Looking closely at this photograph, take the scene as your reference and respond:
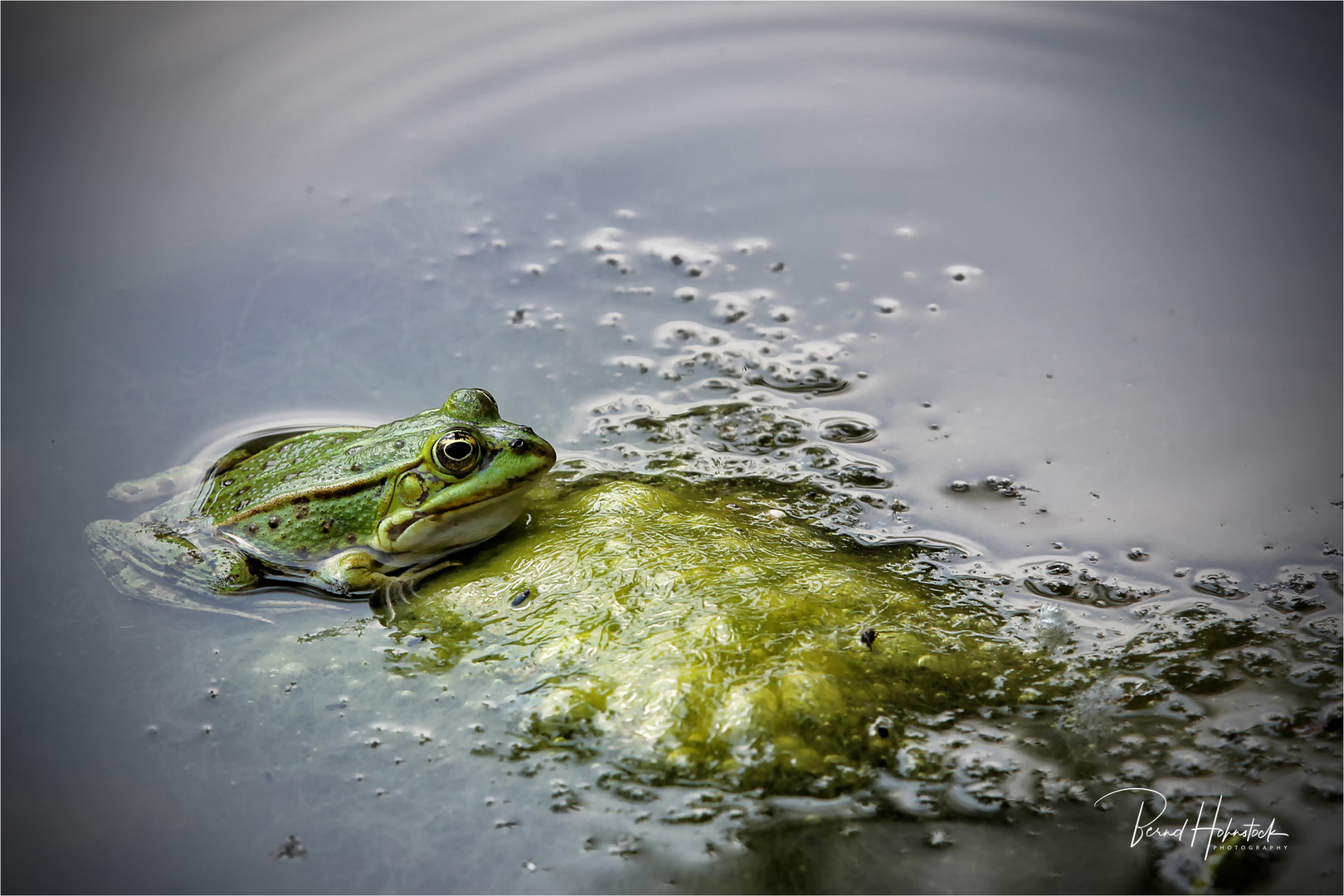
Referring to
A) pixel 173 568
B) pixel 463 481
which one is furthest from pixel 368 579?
pixel 173 568

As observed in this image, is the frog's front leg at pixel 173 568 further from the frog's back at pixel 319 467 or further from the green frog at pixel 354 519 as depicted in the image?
the frog's back at pixel 319 467

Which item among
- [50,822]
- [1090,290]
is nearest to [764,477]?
[1090,290]

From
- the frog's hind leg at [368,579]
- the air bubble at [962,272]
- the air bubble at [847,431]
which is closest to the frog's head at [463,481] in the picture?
the frog's hind leg at [368,579]

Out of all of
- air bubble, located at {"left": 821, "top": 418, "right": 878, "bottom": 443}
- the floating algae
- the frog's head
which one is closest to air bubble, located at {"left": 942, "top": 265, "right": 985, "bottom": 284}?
air bubble, located at {"left": 821, "top": 418, "right": 878, "bottom": 443}

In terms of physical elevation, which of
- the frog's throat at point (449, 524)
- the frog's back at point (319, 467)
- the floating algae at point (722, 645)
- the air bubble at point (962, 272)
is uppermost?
the air bubble at point (962, 272)

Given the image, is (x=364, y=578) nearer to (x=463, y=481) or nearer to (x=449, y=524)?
(x=449, y=524)

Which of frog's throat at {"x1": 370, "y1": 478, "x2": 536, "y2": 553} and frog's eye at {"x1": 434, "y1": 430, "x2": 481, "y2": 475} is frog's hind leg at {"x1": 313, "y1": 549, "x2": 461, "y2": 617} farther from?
frog's eye at {"x1": 434, "y1": 430, "x2": 481, "y2": 475}

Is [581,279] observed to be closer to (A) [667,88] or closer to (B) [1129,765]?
(A) [667,88]
